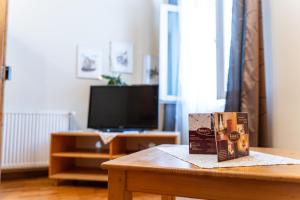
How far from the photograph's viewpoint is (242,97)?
2119 millimetres

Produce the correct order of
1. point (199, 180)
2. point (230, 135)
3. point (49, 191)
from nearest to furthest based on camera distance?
point (199, 180) → point (230, 135) → point (49, 191)

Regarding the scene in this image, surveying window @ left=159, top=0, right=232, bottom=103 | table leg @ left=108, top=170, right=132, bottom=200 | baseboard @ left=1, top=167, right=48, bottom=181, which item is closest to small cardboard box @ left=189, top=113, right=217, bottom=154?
table leg @ left=108, top=170, right=132, bottom=200

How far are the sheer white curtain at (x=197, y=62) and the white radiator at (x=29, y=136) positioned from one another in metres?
1.29

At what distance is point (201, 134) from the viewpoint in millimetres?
1058

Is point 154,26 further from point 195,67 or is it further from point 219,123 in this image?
point 219,123

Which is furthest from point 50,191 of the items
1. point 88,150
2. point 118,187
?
point 118,187

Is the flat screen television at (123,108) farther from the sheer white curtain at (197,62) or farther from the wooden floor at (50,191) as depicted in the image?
the wooden floor at (50,191)

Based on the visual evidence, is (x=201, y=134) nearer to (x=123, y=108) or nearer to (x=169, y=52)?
(x=123, y=108)

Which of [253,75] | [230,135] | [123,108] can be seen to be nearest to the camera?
[230,135]

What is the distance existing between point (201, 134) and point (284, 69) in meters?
1.21

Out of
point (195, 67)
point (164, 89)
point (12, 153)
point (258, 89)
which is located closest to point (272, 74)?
point (258, 89)

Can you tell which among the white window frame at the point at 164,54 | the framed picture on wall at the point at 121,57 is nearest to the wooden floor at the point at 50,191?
the white window frame at the point at 164,54

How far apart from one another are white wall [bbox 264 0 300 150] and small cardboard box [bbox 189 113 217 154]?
1.08 m

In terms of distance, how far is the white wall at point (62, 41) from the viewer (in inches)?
113
